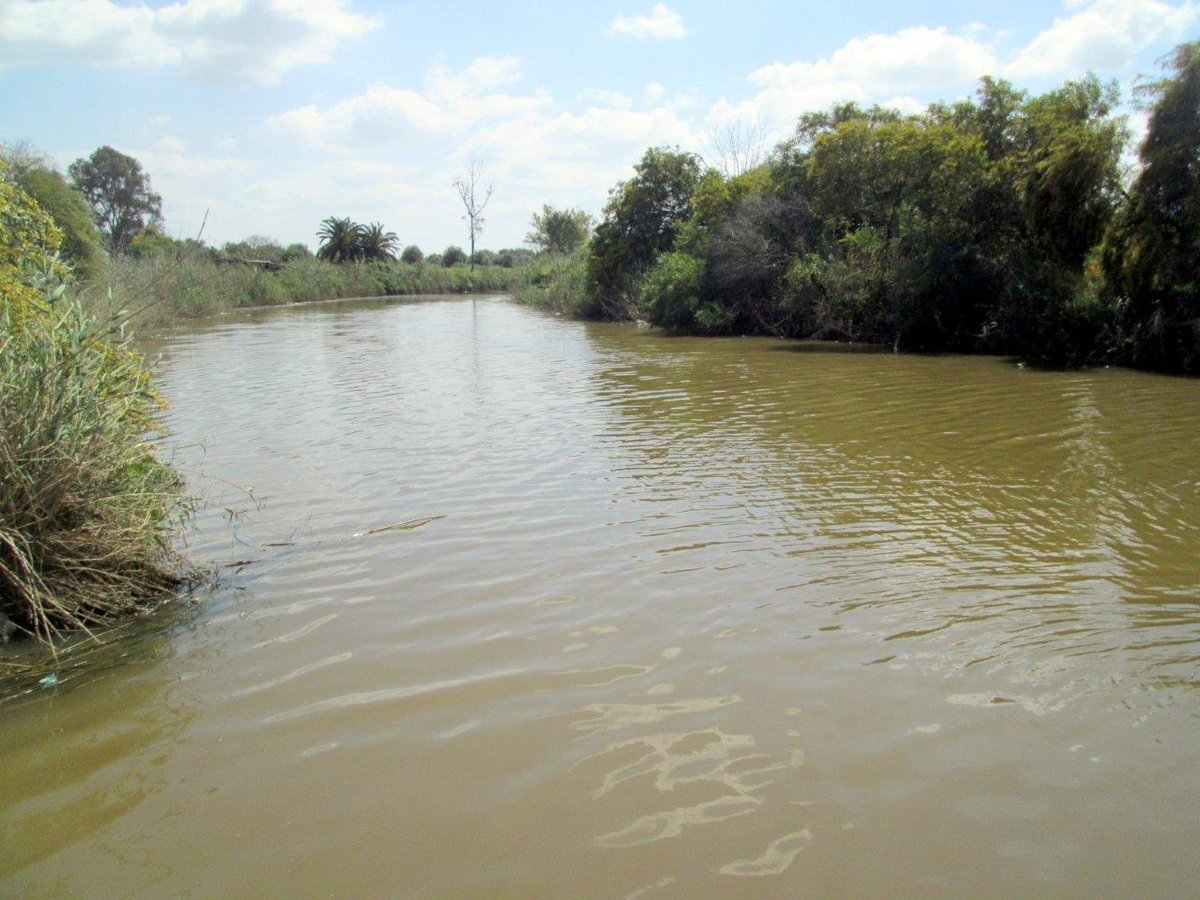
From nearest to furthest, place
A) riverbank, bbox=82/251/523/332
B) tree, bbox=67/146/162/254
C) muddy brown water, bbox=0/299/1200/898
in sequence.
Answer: muddy brown water, bbox=0/299/1200/898 → riverbank, bbox=82/251/523/332 → tree, bbox=67/146/162/254

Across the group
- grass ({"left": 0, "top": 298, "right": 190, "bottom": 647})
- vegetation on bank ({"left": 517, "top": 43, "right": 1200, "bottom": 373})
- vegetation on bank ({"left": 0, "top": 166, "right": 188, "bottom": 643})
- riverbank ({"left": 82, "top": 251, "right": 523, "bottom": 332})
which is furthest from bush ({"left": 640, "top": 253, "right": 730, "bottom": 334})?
grass ({"left": 0, "top": 298, "right": 190, "bottom": 647})

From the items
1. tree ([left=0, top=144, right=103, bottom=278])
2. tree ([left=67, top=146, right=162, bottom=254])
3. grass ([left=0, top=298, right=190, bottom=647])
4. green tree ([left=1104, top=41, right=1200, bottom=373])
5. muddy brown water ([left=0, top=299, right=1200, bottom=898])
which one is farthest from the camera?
tree ([left=67, top=146, right=162, bottom=254])

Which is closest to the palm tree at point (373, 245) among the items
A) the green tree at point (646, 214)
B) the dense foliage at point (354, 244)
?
the dense foliage at point (354, 244)

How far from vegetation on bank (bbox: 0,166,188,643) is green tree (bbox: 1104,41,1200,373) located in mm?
18687

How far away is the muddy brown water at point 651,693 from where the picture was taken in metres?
3.33

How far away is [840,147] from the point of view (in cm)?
2452

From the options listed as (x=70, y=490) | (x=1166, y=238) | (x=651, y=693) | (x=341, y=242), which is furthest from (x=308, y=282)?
(x=651, y=693)

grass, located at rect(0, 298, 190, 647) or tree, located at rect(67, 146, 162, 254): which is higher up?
tree, located at rect(67, 146, 162, 254)

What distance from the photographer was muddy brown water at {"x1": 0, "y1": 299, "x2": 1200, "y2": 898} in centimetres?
333

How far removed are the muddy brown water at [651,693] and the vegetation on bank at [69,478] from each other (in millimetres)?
447

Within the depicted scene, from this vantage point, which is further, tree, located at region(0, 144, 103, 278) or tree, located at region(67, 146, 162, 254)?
tree, located at region(67, 146, 162, 254)

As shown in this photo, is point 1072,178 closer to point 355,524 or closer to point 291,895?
point 355,524

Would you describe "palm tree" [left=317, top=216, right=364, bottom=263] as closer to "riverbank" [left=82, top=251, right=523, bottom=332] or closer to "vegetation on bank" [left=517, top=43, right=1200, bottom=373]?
"riverbank" [left=82, top=251, right=523, bottom=332]

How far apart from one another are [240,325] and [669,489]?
36268mm
